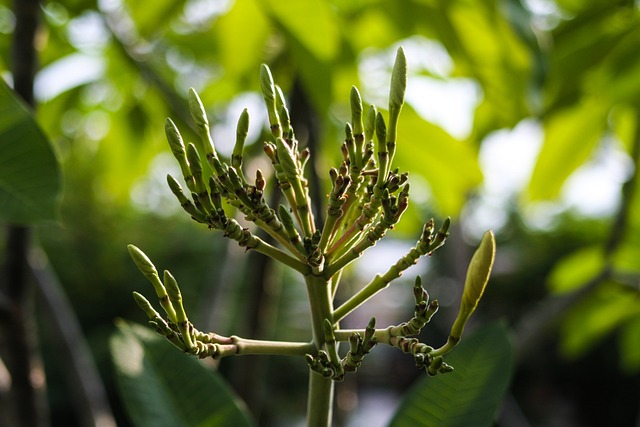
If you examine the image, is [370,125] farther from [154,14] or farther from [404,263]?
[154,14]

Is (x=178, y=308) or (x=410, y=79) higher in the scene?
(x=410, y=79)

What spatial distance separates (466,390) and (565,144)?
29.3 inches

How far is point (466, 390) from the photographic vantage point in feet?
1.61

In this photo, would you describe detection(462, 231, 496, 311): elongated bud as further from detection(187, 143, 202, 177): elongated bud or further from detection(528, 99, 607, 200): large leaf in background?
detection(528, 99, 607, 200): large leaf in background

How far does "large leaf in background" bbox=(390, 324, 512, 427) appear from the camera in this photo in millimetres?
473

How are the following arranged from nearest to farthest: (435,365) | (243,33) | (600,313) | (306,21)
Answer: (435,365)
(306,21)
(243,33)
(600,313)

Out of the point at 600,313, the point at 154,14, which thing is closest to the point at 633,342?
the point at 600,313

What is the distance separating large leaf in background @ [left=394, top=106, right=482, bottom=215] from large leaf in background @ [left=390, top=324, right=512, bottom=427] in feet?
1.53

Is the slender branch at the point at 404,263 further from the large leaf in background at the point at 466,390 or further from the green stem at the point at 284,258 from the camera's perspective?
the large leaf in background at the point at 466,390

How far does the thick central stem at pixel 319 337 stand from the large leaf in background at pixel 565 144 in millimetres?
820

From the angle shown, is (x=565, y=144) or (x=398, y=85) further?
(x=565, y=144)

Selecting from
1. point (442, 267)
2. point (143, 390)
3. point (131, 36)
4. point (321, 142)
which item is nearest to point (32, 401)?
point (143, 390)

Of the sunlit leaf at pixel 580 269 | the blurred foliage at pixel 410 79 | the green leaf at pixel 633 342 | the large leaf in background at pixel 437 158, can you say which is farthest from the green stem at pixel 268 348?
the green leaf at pixel 633 342

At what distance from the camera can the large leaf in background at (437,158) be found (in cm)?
94
